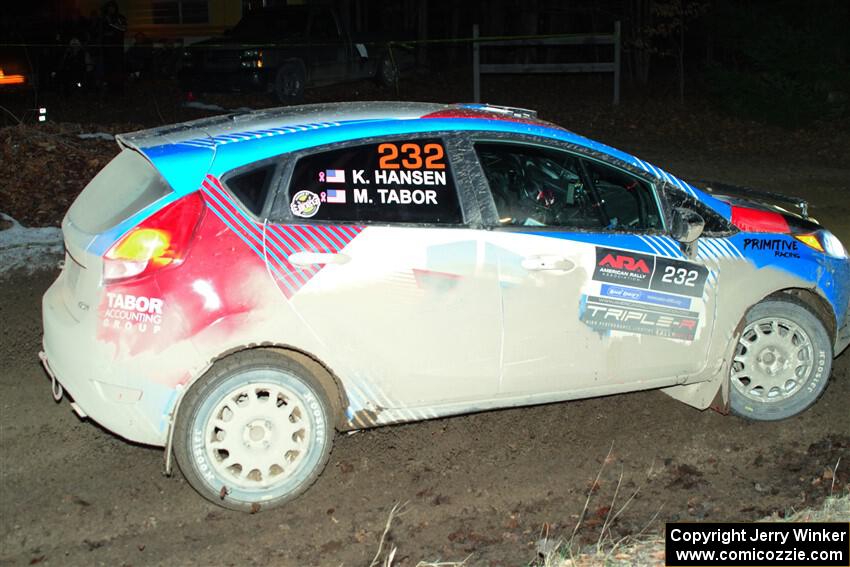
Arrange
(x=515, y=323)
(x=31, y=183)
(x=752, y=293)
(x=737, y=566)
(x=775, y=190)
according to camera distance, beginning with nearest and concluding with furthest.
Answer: (x=737, y=566), (x=515, y=323), (x=752, y=293), (x=31, y=183), (x=775, y=190)

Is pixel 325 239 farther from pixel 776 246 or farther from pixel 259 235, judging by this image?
pixel 776 246

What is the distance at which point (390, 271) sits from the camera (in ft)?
15.3

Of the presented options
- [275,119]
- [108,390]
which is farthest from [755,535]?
[275,119]

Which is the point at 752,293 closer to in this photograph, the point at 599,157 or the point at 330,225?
the point at 599,157

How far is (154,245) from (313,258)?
0.72 meters

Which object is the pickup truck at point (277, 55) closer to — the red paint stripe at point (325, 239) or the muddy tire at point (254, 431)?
the red paint stripe at point (325, 239)

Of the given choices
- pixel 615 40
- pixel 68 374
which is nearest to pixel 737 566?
pixel 68 374

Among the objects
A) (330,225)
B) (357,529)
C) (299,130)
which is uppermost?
(299,130)

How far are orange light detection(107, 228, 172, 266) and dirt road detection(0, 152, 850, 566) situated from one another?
4.14ft

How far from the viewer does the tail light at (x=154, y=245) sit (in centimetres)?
440

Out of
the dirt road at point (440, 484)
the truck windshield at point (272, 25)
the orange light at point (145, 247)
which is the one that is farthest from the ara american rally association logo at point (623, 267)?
the truck windshield at point (272, 25)

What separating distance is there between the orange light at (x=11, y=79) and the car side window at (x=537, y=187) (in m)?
14.0

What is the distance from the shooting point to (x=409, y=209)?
4.79 meters

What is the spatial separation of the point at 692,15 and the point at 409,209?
17921mm
